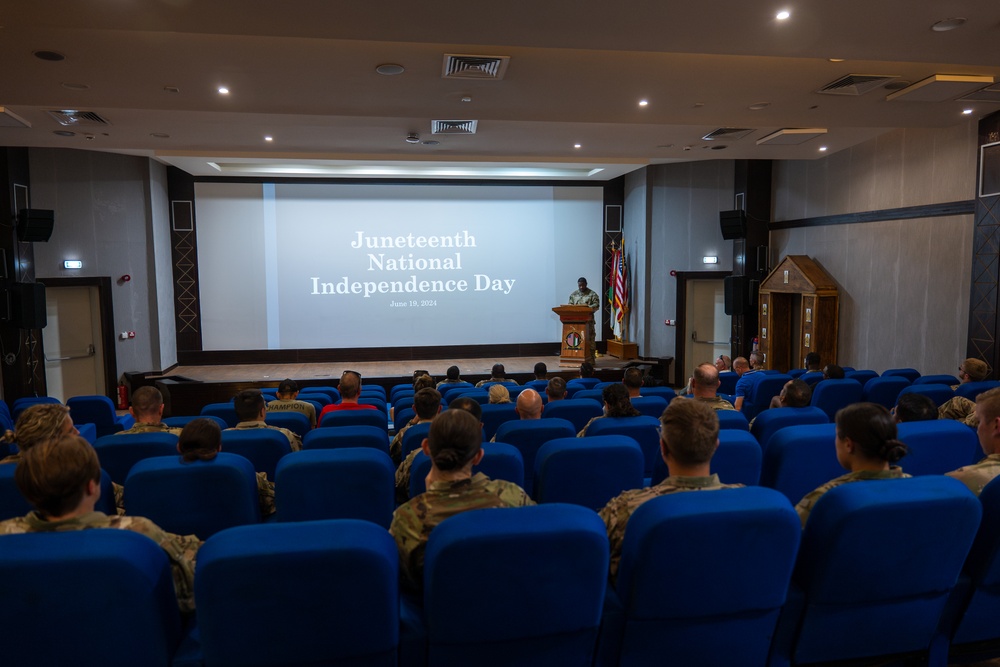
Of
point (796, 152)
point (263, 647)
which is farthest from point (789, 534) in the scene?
point (796, 152)

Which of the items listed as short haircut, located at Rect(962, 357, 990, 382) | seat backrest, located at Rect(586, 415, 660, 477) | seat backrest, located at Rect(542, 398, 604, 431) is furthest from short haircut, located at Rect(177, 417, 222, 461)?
short haircut, located at Rect(962, 357, 990, 382)

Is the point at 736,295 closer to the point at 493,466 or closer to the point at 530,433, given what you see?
the point at 530,433

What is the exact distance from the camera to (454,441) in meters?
2.02

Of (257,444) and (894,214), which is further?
(894,214)

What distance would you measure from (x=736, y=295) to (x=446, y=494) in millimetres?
10331

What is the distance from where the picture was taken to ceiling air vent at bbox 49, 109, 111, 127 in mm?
7090

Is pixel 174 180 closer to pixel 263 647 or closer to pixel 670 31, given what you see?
pixel 670 31

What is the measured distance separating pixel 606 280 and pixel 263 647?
41.3ft

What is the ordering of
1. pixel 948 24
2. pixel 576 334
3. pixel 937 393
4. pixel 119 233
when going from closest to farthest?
pixel 948 24 < pixel 937 393 < pixel 119 233 < pixel 576 334

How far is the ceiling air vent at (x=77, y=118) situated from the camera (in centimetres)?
709

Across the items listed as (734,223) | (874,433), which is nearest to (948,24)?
(874,433)

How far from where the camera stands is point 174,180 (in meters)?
12.1

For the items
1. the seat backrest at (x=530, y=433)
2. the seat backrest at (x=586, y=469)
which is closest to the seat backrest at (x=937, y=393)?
the seat backrest at (x=530, y=433)

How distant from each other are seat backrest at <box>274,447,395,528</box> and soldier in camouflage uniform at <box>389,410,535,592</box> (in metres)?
0.63
